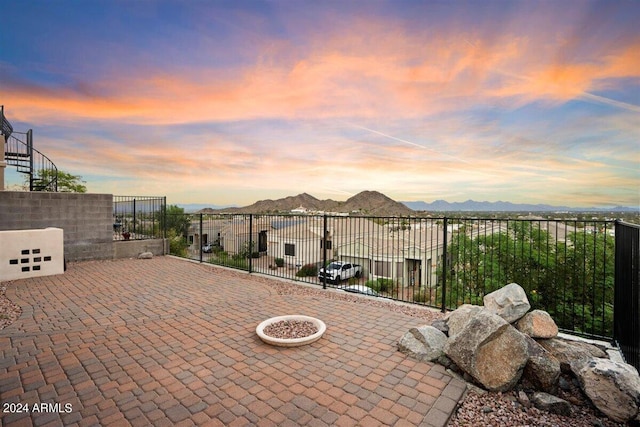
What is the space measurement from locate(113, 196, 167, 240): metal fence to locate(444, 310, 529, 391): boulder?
10.9m

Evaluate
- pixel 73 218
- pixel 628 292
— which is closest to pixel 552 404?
pixel 628 292

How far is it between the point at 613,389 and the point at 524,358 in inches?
23.6

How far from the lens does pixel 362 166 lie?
51.6 feet

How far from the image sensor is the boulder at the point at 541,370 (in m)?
2.67

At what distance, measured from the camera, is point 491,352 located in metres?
2.79

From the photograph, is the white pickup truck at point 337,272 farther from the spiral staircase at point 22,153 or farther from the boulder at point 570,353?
the spiral staircase at point 22,153

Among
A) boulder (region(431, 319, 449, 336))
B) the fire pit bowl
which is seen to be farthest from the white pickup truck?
boulder (region(431, 319, 449, 336))

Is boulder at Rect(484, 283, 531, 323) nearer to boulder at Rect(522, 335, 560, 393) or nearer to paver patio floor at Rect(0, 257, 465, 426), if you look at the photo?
boulder at Rect(522, 335, 560, 393)

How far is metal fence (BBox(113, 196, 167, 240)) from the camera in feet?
35.4

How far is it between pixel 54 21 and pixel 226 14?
187 inches

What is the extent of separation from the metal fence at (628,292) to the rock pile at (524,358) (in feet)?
0.87

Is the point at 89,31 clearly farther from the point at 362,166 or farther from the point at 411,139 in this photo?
the point at 362,166

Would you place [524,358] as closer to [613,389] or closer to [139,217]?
[613,389]

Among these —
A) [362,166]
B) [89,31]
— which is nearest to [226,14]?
[89,31]
